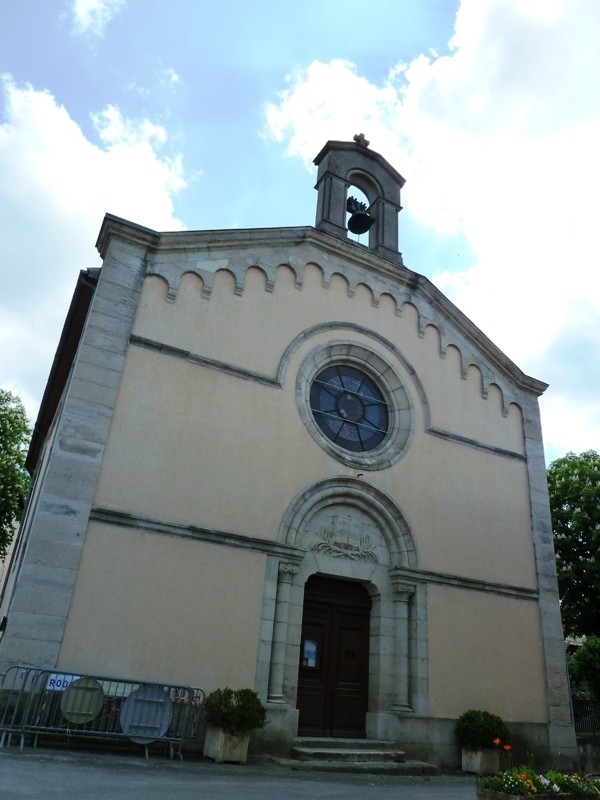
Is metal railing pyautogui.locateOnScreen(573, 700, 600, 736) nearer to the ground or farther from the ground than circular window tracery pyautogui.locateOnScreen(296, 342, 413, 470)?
nearer to the ground

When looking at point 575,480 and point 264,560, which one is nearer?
point 264,560

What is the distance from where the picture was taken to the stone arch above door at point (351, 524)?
1053 cm

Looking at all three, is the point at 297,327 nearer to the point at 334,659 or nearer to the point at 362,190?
the point at 362,190

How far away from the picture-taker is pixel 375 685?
34.1 ft

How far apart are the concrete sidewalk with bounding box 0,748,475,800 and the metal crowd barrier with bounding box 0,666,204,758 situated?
26 centimetres

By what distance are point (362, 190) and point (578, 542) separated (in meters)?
13.1

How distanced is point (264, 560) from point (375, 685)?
294 cm

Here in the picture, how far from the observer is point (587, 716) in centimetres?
1435

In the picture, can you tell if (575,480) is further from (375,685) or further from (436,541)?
(375,685)

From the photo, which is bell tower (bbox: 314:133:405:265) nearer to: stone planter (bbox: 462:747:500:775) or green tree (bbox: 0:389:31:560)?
stone planter (bbox: 462:747:500:775)

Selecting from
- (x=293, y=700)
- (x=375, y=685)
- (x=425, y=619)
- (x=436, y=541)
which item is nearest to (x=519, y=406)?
(x=436, y=541)

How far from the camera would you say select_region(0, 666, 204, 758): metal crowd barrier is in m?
7.32

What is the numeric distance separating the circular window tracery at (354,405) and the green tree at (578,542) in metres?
9.99

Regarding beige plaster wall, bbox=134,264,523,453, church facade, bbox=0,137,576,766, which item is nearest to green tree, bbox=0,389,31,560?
church facade, bbox=0,137,576,766
